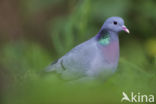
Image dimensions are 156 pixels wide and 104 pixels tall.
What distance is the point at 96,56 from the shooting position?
92 cm

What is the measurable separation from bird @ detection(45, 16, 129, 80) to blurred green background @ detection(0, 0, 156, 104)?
47 mm

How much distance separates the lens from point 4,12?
2.03 metres

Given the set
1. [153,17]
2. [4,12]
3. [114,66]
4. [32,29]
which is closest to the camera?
[114,66]

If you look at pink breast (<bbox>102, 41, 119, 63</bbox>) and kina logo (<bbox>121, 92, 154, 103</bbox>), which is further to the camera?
pink breast (<bbox>102, 41, 119, 63</bbox>)

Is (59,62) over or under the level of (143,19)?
under

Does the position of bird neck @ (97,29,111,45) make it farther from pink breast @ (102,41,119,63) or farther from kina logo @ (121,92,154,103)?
kina logo @ (121,92,154,103)

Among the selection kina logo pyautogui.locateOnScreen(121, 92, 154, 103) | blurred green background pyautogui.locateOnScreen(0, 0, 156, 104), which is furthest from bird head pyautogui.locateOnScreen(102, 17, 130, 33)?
kina logo pyautogui.locateOnScreen(121, 92, 154, 103)

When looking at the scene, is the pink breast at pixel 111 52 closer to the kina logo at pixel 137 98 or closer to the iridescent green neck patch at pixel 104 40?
the iridescent green neck patch at pixel 104 40

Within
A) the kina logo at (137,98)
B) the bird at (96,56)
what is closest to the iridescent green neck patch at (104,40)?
the bird at (96,56)

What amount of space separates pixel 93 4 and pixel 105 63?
1.07 m

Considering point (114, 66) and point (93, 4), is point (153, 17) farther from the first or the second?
point (114, 66)

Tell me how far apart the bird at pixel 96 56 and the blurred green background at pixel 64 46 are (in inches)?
1.8

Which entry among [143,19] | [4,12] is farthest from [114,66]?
[4,12]

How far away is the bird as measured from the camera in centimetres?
90
